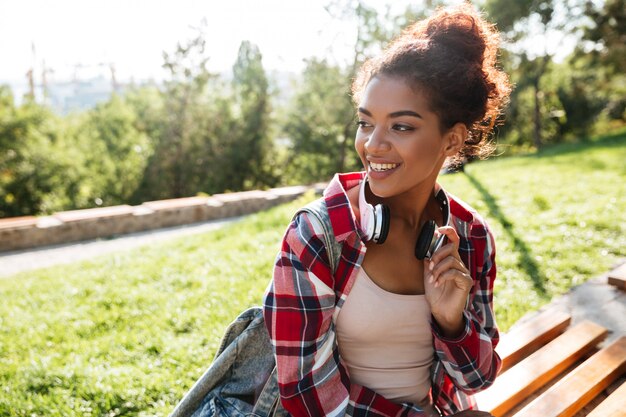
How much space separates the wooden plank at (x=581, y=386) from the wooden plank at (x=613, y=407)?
0.02m

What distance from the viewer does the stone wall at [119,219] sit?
7094mm

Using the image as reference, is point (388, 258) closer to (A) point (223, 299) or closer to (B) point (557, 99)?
(A) point (223, 299)

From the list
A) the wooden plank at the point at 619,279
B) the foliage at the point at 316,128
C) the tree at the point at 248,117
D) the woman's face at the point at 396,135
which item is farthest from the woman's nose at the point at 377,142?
the foliage at the point at 316,128

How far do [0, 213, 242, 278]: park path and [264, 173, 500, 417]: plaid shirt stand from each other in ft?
18.6

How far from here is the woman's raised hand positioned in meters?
1.54

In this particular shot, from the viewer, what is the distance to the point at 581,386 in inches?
90.3

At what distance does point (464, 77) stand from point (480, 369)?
36.7 inches

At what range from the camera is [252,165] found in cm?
1731

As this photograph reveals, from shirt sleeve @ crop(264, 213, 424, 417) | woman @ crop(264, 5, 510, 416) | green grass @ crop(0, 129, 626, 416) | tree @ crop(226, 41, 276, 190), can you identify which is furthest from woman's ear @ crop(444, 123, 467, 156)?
tree @ crop(226, 41, 276, 190)

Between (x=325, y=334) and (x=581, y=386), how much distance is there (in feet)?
4.85

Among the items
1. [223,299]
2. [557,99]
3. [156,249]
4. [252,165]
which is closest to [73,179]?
[252,165]

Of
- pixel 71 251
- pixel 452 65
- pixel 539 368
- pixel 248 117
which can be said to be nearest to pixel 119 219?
pixel 71 251

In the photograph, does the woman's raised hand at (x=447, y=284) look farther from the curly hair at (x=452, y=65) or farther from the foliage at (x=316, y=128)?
the foliage at (x=316, y=128)

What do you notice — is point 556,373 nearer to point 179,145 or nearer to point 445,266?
point 445,266
